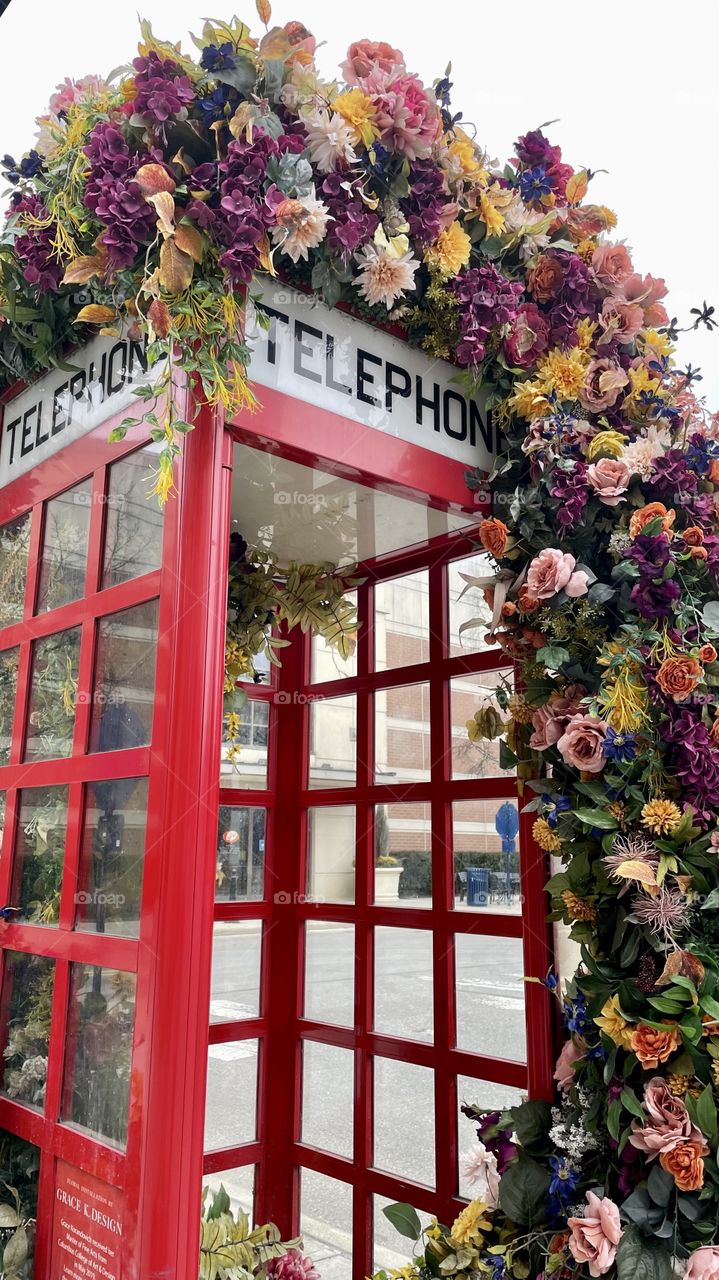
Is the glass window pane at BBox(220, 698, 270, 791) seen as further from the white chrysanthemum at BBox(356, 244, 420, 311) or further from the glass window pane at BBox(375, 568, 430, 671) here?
the white chrysanthemum at BBox(356, 244, 420, 311)

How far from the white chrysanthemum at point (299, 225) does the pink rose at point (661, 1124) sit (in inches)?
74.9

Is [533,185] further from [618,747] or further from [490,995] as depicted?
[490,995]

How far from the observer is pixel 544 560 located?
234 centimetres

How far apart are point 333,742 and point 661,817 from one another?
5.09 feet

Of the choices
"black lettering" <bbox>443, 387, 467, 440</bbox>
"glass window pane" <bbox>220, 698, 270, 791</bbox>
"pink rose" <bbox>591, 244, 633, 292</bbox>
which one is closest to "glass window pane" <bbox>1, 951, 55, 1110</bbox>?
"glass window pane" <bbox>220, 698, 270, 791</bbox>

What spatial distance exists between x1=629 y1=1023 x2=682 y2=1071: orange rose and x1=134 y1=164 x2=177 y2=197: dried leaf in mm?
1987

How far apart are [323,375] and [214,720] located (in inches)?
34.2

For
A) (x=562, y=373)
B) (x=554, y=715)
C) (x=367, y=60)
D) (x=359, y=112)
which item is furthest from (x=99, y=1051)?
(x=367, y=60)

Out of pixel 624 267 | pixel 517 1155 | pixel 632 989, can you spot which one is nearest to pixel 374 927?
pixel 517 1155

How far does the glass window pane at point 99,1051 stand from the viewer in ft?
6.16

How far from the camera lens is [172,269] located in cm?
188

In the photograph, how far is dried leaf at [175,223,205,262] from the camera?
6.16 ft

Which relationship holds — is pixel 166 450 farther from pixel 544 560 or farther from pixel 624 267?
pixel 624 267

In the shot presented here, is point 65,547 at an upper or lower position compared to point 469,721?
upper
